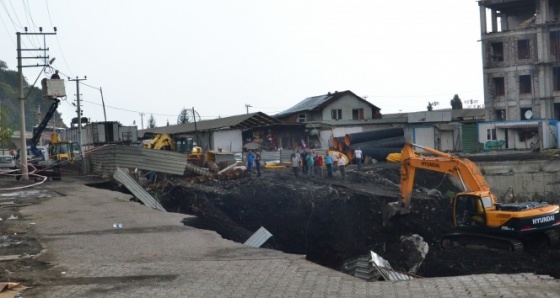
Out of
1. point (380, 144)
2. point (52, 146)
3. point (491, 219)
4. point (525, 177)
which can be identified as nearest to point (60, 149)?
point (52, 146)

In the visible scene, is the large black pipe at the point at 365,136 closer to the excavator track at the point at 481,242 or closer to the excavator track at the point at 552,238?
the excavator track at the point at 481,242

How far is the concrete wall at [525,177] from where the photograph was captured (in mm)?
37281

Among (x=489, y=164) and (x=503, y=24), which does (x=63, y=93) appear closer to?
(x=489, y=164)

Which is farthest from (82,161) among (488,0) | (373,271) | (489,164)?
(488,0)

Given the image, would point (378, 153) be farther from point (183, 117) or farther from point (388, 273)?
point (183, 117)

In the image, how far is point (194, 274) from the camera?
34.1 ft

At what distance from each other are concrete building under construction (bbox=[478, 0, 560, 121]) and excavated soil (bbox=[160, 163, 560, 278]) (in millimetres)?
26188

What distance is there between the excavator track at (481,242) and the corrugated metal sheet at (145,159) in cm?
1311

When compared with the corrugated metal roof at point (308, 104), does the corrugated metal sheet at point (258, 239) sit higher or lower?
lower

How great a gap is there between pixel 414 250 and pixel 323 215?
6134mm

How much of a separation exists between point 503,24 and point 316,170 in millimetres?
29504

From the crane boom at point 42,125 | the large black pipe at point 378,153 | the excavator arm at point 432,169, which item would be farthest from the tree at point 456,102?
the excavator arm at point 432,169

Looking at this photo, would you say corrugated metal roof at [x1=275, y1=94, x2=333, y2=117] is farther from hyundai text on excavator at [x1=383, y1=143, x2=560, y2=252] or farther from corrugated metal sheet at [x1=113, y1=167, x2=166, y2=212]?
hyundai text on excavator at [x1=383, y1=143, x2=560, y2=252]

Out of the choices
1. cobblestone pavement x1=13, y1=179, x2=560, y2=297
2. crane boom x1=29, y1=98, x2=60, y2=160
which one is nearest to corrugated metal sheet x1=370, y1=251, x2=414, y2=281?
cobblestone pavement x1=13, y1=179, x2=560, y2=297
